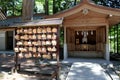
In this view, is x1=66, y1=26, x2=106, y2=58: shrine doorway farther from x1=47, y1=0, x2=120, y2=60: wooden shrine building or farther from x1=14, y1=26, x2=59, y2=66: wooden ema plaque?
x1=14, y1=26, x2=59, y2=66: wooden ema plaque

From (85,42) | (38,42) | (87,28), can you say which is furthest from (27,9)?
(85,42)

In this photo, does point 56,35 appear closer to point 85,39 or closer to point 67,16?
point 67,16

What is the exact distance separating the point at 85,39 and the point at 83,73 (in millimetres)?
6578

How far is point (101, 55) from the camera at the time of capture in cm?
1277

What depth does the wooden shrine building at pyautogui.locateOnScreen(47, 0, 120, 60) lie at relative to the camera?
10.5 metres

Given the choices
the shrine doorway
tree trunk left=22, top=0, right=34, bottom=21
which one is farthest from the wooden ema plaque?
the shrine doorway

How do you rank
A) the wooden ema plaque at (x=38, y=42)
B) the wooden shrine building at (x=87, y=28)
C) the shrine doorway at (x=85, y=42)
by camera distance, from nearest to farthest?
1. the wooden ema plaque at (x=38, y=42)
2. the wooden shrine building at (x=87, y=28)
3. the shrine doorway at (x=85, y=42)

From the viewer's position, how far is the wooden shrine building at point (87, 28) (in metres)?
10.5

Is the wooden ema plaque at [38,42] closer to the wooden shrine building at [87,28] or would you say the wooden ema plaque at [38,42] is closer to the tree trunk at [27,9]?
the tree trunk at [27,9]

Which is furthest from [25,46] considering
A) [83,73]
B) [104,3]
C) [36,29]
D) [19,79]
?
[104,3]

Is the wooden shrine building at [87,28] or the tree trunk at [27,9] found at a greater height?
the tree trunk at [27,9]

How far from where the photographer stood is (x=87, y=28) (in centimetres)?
1320

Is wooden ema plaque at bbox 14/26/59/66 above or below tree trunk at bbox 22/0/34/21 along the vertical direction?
below

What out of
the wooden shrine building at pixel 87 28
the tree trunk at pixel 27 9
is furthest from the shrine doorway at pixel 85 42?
the tree trunk at pixel 27 9
